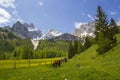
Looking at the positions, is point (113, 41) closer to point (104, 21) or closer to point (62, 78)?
point (104, 21)

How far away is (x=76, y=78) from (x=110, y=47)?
56.6 meters

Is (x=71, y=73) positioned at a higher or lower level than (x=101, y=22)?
lower

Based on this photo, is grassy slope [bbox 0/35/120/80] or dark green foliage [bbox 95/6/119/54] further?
dark green foliage [bbox 95/6/119/54]

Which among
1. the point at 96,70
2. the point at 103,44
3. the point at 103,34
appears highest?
the point at 103,34

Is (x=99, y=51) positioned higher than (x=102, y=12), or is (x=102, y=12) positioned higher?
(x=102, y=12)

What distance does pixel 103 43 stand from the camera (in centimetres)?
8088

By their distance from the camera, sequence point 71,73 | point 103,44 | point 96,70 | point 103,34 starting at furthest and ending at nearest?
point 103,34 < point 103,44 < point 96,70 < point 71,73

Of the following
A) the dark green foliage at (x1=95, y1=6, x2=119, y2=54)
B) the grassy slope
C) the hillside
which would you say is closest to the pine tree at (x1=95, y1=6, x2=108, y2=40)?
the dark green foliage at (x1=95, y1=6, x2=119, y2=54)

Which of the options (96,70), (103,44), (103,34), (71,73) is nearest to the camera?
(71,73)

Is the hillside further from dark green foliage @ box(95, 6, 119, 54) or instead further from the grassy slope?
dark green foliage @ box(95, 6, 119, 54)

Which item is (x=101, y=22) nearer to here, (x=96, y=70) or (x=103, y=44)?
(x=103, y=44)

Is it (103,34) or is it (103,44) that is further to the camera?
(103,34)

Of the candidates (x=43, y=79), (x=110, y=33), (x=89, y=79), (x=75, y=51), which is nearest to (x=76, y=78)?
(x=89, y=79)

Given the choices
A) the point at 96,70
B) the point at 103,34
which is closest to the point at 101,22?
the point at 103,34
